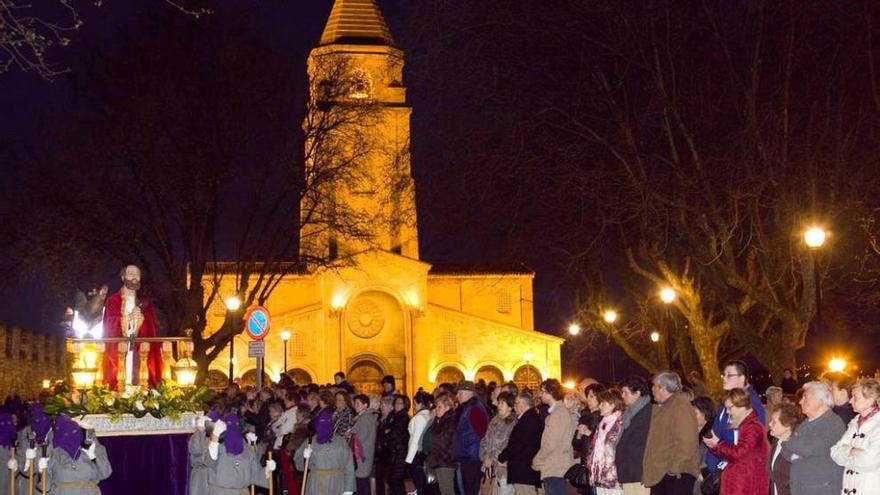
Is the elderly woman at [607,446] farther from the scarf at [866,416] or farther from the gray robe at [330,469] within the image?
the gray robe at [330,469]

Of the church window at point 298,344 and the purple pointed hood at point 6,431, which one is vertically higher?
the church window at point 298,344

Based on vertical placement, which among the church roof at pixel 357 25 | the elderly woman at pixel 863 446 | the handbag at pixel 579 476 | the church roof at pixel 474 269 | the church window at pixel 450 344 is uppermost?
the church roof at pixel 357 25

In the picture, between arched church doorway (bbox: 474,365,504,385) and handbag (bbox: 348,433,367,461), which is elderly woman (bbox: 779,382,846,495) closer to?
handbag (bbox: 348,433,367,461)

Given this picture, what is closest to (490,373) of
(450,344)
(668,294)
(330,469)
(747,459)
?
(450,344)

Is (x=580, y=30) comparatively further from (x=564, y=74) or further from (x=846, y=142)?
(x=846, y=142)

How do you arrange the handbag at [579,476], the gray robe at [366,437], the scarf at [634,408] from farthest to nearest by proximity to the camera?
the gray robe at [366,437]
the handbag at [579,476]
the scarf at [634,408]

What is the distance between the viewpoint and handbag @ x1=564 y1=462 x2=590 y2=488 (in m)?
15.8

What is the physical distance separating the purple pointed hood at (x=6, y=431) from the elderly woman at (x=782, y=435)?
12.0 metres

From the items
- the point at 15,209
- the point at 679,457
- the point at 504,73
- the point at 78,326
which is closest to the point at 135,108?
the point at 15,209

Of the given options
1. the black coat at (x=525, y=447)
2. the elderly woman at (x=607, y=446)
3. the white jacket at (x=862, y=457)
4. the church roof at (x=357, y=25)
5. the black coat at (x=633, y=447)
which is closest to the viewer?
the white jacket at (x=862, y=457)

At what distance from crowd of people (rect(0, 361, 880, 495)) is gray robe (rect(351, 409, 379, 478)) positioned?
0.02 meters

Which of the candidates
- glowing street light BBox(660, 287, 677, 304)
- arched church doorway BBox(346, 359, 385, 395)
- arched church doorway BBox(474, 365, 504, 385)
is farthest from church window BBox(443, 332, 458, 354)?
glowing street light BBox(660, 287, 677, 304)

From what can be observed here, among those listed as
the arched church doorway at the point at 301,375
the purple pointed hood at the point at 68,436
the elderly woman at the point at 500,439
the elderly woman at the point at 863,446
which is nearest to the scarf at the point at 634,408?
the elderly woman at the point at 863,446

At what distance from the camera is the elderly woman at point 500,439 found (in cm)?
1794
